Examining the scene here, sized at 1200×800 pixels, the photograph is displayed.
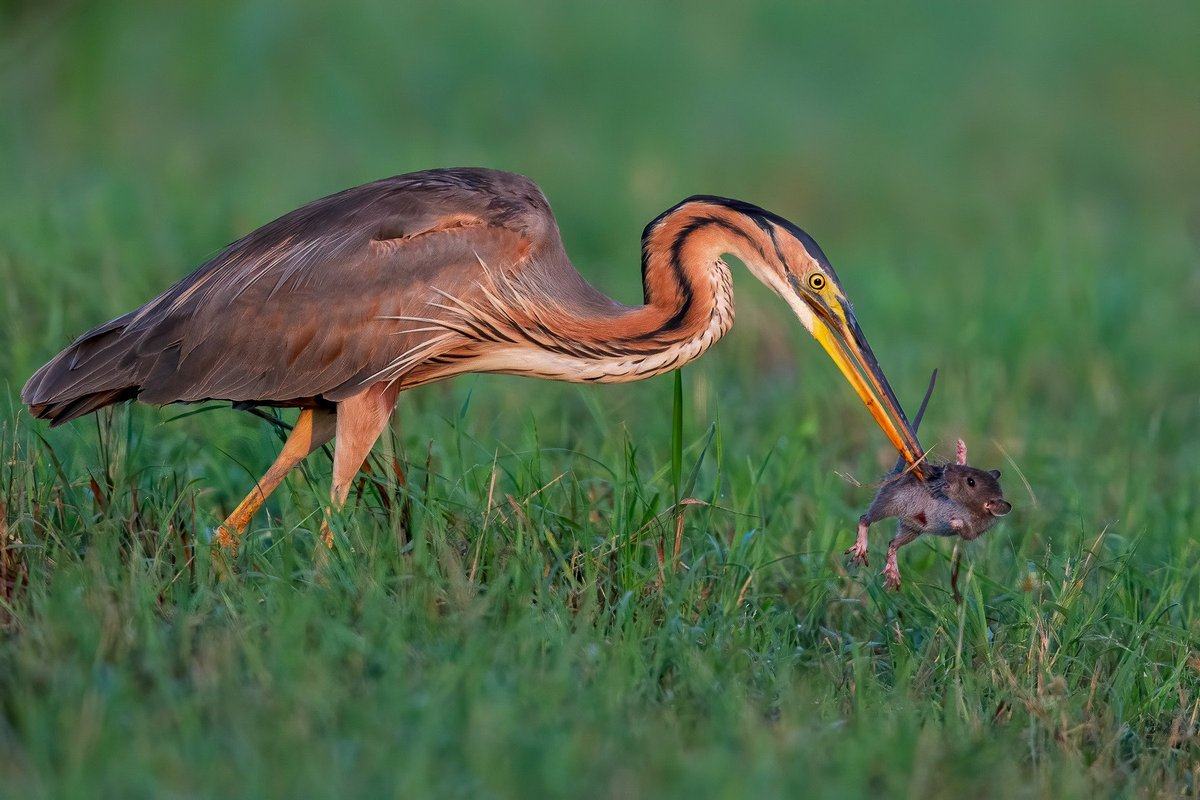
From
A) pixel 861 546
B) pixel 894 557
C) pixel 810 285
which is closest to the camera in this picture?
pixel 861 546

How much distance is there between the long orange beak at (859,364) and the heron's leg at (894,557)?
347 mm

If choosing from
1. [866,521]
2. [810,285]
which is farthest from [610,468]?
[866,521]

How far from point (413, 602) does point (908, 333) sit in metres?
5.15

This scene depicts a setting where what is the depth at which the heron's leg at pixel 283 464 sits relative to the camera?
5.02 meters

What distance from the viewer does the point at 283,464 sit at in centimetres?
543

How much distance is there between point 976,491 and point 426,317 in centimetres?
181

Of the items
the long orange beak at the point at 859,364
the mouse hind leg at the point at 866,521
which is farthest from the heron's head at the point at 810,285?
the mouse hind leg at the point at 866,521

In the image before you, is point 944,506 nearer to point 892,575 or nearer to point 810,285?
point 892,575

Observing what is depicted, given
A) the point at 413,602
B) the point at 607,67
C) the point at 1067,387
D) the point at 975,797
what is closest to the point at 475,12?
the point at 607,67

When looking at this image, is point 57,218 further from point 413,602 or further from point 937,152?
point 937,152

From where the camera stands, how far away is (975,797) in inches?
143

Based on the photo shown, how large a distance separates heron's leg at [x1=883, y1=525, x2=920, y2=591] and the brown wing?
4.85 feet

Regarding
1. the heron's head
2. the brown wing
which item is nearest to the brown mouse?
the heron's head

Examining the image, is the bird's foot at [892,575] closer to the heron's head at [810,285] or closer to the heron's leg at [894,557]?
the heron's leg at [894,557]
